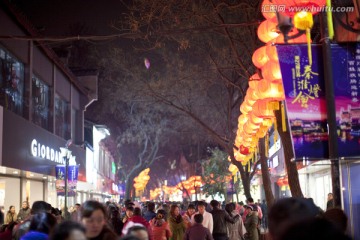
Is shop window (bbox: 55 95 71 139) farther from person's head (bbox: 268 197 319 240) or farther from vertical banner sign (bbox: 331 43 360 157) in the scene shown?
person's head (bbox: 268 197 319 240)

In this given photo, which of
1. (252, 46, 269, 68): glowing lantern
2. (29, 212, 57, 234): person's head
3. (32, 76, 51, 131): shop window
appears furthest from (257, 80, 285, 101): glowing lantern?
(32, 76, 51, 131): shop window

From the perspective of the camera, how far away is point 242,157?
933 inches

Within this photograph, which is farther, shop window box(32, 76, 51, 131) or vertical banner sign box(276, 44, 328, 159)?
shop window box(32, 76, 51, 131)

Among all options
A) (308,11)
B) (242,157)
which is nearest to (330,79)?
(308,11)

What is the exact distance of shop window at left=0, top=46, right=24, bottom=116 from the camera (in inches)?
749

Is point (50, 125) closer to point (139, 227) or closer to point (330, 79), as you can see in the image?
point (330, 79)

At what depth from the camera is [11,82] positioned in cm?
1997

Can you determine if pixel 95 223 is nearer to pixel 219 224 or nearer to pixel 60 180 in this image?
pixel 219 224

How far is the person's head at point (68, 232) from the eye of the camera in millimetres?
4555

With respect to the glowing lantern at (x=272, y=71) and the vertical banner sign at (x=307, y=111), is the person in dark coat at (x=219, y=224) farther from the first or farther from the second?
the vertical banner sign at (x=307, y=111)

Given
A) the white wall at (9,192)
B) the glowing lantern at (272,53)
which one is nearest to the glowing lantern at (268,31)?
the glowing lantern at (272,53)

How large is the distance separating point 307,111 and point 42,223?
4713 mm

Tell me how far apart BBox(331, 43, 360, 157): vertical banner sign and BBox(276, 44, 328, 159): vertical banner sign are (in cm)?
25

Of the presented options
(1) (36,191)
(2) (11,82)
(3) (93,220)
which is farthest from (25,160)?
(3) (93,220)
